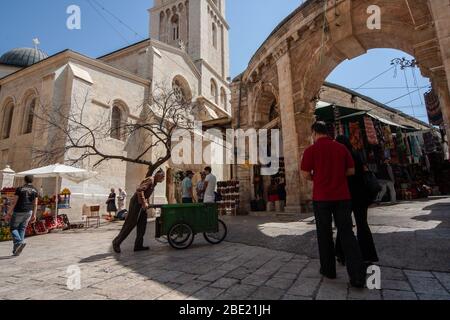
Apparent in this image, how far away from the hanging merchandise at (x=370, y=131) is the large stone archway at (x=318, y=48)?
3.37 m

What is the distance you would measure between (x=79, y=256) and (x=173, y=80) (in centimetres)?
2243

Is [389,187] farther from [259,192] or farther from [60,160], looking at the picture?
[60,160]

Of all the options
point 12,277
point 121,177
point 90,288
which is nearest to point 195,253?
point 90,288

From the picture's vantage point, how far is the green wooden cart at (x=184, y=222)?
17.0 feet

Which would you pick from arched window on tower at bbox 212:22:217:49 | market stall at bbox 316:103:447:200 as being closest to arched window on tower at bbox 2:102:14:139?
market stall at bbox 316:103:447:200

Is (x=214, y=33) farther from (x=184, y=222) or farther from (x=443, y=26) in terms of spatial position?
(x=184, y=222)

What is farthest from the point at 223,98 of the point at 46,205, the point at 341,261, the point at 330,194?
the point at 330,194

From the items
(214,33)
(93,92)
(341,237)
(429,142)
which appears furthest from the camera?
(214,33)

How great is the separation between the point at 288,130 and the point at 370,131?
4.57m

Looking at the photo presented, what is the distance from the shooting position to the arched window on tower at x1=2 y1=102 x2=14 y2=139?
65.2 feet

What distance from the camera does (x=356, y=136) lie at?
37.0 feet

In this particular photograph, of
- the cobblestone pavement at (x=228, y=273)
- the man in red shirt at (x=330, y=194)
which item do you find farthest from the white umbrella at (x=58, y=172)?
A: the man in red shirt at (x=330, y=194)

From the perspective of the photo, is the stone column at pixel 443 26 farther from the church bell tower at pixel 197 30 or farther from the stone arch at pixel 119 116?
the church bell tower at pixel 197 30

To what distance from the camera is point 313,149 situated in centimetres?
308
